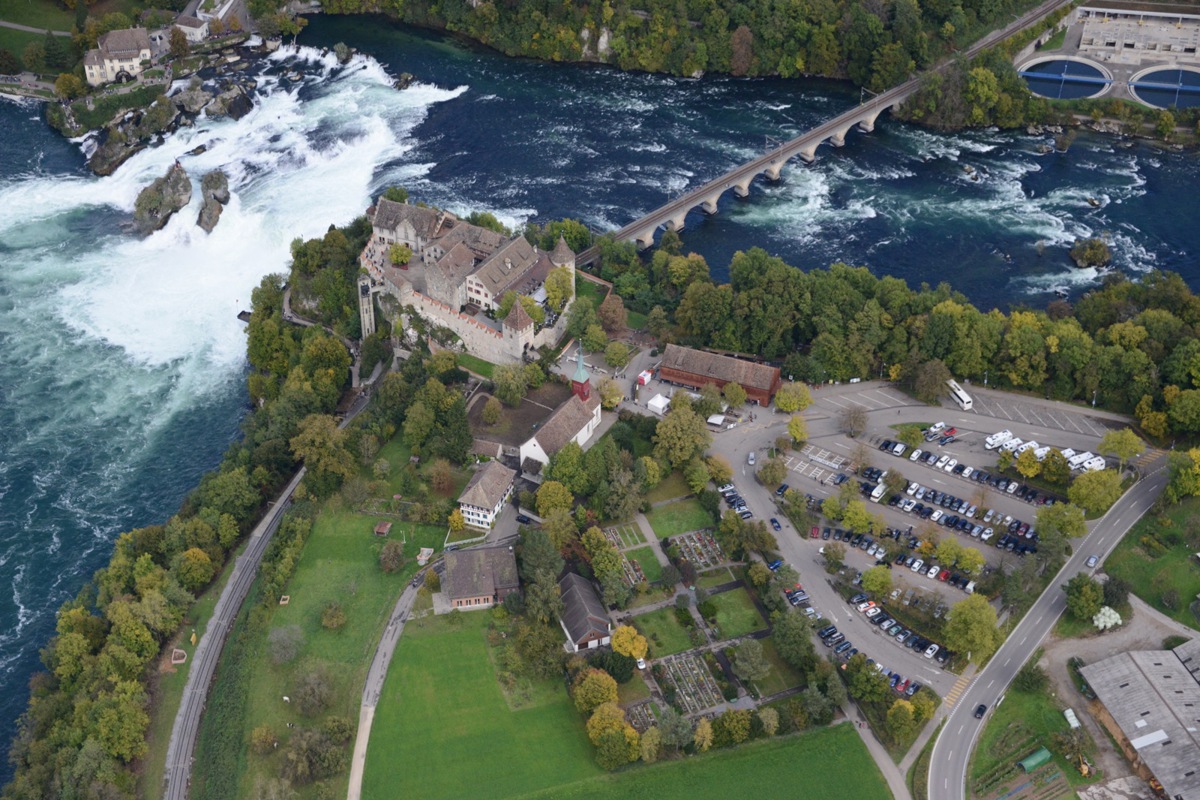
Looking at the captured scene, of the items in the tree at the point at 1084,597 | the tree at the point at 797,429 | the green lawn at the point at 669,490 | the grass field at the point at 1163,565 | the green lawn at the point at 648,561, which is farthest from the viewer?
the tree at the point at 797,429

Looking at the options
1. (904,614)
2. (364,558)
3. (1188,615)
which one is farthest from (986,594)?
(364,558)

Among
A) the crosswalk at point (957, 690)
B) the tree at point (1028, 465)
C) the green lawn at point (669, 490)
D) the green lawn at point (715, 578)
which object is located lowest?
the crosswalk at point (957, 690)

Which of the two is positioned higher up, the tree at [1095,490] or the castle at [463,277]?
the castle at [463,277]

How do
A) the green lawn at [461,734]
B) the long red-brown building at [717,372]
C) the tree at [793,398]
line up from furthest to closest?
1. the long red-brown building at [717,372]
2. the tree at [793,398]
3. the green lawn at [461,734]

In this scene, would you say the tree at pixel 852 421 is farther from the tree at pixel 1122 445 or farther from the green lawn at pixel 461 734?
the green lawn at pixel 461 734

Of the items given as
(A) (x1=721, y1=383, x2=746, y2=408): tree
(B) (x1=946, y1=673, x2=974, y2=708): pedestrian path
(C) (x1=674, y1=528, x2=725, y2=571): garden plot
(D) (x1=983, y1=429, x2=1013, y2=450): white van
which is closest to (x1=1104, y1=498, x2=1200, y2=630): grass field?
(D) (x1=983, y1=429, x2=1013, y2=450): white van

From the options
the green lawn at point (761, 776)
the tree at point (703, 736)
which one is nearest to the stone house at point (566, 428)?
the tree at point (703, 736)
